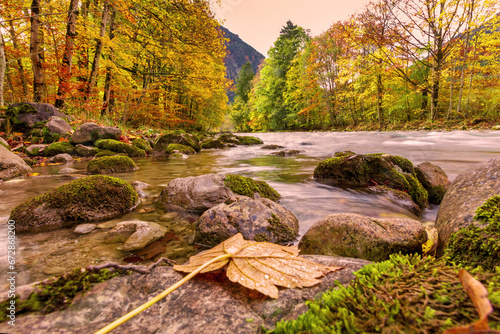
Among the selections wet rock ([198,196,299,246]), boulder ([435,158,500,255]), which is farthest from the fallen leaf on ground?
wet rock ([198,196,299,246])

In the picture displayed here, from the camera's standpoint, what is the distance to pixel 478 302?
1.48 feet

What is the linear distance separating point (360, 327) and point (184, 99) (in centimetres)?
2589

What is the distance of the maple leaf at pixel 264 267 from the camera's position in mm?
896

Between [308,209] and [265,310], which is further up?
[265,310]

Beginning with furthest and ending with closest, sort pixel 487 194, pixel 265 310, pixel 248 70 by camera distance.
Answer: pixel 248 70, pixel 487 194, pixel 265 310

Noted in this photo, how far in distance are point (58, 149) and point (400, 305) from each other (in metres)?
10.1

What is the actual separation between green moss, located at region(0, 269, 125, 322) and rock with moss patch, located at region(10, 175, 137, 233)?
2017 millimetres

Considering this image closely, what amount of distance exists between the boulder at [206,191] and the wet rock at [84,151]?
6452 millimetres

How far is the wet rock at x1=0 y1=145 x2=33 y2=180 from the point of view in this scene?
4492mm

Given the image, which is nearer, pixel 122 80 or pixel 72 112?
pixel 72 112

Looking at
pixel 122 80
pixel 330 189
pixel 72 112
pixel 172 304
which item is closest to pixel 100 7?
pixel 122 80

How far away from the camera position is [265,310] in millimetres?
828

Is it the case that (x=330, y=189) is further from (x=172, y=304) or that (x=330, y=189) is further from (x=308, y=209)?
(x=172, y=304)

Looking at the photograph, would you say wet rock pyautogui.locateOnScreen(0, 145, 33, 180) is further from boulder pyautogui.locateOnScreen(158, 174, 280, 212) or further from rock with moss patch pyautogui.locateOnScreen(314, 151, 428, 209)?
rock with moss patch pyautogui.locateOnScreen(314, 151, 428, 209)
